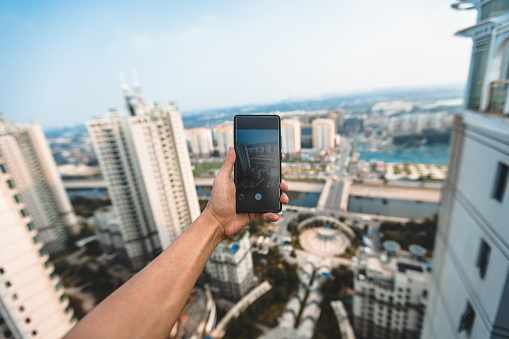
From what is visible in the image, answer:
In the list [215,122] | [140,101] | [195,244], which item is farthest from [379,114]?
[195,244]

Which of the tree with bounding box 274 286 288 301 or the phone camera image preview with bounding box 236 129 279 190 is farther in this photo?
the tree with bounding box 274 286 288 301

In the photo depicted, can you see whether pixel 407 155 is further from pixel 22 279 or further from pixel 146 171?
pixel 22 279

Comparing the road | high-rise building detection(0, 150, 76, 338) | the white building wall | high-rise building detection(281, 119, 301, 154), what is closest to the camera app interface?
the white building wall

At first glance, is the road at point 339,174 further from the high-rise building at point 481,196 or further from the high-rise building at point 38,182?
the high-rise building at point 38,182

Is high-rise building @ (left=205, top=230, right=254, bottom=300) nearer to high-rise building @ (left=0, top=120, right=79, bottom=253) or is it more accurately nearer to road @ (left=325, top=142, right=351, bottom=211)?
road @ (left=325, top=142, right=351, bottom=211)

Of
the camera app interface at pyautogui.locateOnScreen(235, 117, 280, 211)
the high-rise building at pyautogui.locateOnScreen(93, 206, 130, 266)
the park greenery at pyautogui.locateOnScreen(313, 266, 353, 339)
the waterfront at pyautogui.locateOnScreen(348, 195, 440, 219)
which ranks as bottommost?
the waterfront at pyautogui.locateOnScreen(348, 195, 440, 219)

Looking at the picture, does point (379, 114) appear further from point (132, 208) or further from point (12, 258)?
point (12, 258)

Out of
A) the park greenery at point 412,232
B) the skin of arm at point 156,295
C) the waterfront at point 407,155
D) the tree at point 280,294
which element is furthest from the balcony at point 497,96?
the waterfront at point 407,155

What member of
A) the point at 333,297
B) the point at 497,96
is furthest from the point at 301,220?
the point at 497,96
